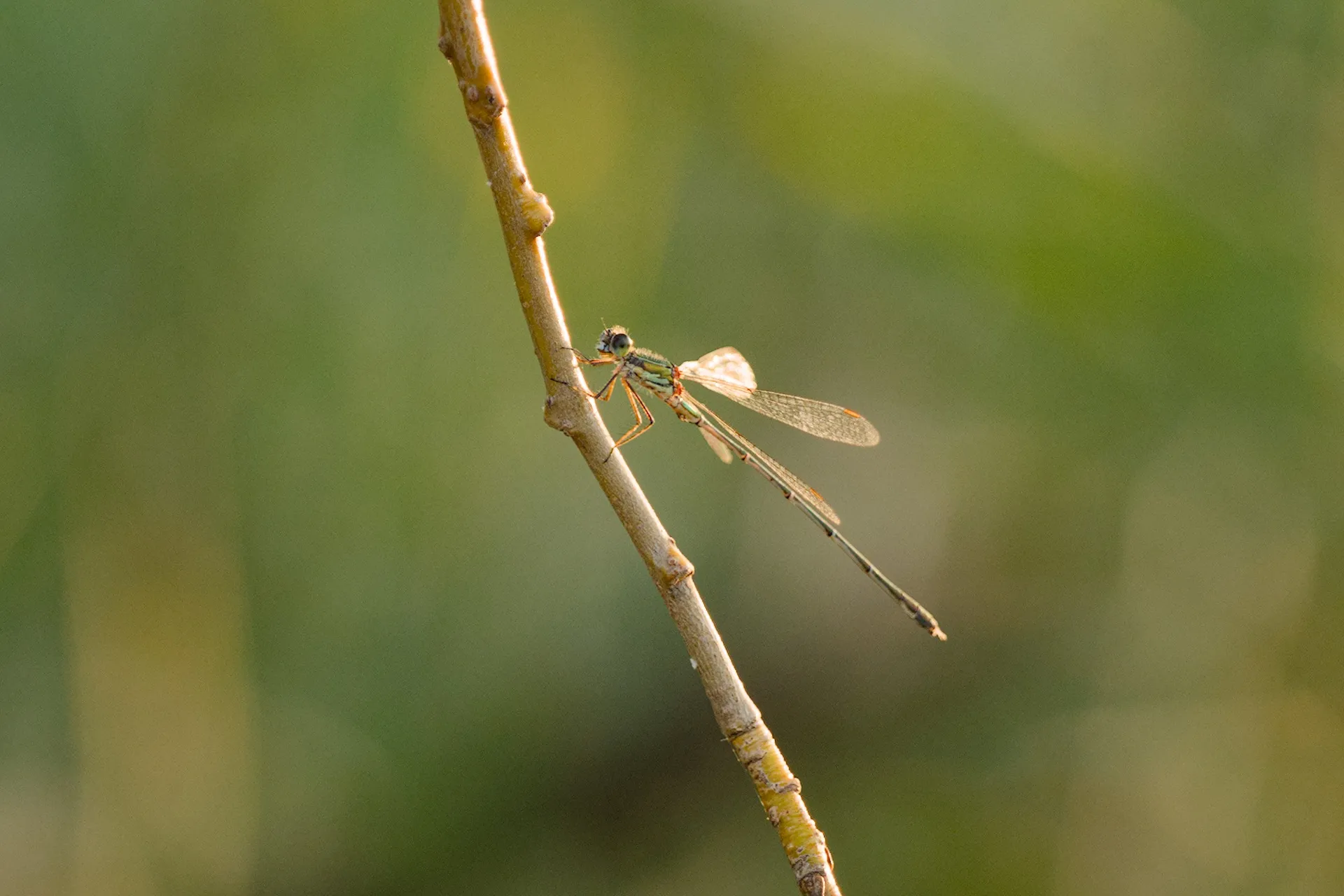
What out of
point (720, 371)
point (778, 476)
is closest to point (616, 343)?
point (720, 371)

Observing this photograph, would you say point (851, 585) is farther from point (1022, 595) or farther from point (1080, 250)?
point (1080, 250)

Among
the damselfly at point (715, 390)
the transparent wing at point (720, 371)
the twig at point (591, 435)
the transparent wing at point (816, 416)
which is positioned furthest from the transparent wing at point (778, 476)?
the twig at point (591, 435)

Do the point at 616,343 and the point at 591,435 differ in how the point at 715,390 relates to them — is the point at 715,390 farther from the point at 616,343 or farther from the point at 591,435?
→ the point at 591,435

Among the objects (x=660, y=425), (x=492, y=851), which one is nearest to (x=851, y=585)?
(x=660, y=425)

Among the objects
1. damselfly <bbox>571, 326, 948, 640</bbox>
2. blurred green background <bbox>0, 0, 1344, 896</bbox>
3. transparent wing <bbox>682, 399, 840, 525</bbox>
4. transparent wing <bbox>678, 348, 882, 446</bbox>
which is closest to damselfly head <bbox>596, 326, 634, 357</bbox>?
damselfly <bbox>571, 326, 948, 640</bbox>

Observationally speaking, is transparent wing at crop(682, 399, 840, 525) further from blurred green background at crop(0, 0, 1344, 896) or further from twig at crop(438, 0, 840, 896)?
blurred green background at crop(0, 0, 1344, 896)

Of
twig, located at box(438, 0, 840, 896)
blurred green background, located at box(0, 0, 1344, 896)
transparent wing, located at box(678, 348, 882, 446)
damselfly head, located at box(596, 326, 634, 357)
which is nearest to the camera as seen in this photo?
twig, located at box(438, 0, 840, 896)
